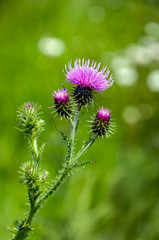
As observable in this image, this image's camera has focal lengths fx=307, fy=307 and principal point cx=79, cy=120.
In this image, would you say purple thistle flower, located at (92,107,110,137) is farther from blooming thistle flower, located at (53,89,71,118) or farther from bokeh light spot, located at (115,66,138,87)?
bokeh light spot, located at (115,66,138,87)

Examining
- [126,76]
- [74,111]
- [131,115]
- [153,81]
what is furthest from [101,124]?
[153,81]

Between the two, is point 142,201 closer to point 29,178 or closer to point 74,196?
point 74,196

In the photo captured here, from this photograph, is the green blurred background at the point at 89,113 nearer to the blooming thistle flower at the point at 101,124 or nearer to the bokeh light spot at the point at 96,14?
the bokeh light spot at the point at 96,14

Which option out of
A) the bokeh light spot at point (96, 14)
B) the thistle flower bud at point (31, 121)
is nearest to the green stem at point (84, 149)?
the thistle flower bud at point (31, 121)

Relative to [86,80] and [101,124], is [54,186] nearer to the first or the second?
[101,124]

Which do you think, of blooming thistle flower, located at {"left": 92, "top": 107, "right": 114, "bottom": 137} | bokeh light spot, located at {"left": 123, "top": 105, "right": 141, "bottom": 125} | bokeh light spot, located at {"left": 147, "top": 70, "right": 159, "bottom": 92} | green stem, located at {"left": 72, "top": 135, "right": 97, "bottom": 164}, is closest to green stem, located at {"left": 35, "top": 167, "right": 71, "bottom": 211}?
green stem, located at {"left": 72, "top": 135, "right": 97, "bottom": 164}

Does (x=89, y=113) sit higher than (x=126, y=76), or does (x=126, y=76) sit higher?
(x=126, y=76)
